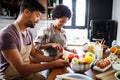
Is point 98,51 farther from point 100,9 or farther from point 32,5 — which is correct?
point 100,9

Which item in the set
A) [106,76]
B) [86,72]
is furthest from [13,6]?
[106,76]

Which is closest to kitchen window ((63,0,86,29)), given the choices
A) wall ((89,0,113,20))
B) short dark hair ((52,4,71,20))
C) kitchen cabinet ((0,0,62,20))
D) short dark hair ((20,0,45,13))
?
kitchen cabinet ((0,0,62,20))

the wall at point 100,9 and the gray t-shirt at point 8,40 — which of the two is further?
the wall at point 100,9

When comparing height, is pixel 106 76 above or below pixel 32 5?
below

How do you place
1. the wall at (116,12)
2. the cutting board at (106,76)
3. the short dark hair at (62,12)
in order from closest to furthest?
1. the cutting board at (106,76)
2. the short dark hair at (62,12)
3. the wall at (116,12)

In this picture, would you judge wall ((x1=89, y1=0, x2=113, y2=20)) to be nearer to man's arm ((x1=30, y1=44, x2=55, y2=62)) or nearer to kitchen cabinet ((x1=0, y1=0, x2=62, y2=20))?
kitchen cabinet ((x1=0, y1=0, x2=62, y2=20))

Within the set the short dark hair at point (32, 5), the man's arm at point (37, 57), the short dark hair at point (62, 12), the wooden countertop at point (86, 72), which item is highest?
the short dark hair at point (32, 5)

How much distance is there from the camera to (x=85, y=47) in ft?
6.87

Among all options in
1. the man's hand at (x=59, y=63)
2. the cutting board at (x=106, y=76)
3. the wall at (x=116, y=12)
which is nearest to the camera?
the cutting board at (x=106, y=76)

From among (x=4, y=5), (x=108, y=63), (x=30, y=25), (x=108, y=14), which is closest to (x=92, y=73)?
(x=108, y=63)

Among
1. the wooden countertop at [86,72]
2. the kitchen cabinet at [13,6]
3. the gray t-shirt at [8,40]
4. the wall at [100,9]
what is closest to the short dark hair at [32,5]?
the gray t-shirt at [8,40]

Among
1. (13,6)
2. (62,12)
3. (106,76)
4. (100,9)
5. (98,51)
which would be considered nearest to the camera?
(106,76)

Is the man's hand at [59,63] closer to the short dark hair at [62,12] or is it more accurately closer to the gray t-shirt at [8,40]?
the gray t-shirt at [8,40]

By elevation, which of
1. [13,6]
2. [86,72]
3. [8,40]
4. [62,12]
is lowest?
[86,72]
